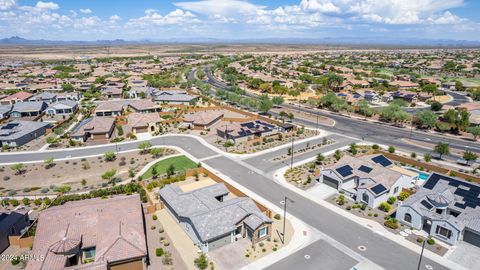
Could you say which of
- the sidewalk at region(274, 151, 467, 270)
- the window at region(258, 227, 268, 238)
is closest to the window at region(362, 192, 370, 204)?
the sidewalk at region(274, 151, 467, 270)

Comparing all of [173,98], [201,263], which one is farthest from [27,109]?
[201,263]

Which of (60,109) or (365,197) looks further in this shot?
(60,109)

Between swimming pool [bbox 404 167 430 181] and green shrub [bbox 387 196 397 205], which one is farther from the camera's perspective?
swimming pool [bbox 404 167 430 181]

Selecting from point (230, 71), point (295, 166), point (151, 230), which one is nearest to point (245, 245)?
point (151, 230)

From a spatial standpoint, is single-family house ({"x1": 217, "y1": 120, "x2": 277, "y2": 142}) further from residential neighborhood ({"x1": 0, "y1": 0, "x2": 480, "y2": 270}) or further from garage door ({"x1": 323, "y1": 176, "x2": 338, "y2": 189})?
garage door ({"x1": 323, "y1": 176, "x2": 338, "y2": 189})

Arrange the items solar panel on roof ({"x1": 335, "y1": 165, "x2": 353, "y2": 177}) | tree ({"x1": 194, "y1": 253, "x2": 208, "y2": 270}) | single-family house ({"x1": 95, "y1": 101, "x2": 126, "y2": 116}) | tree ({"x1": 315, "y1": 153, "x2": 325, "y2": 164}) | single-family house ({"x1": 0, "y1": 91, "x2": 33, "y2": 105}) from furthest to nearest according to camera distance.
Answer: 1. single-family house ({"x1": 0, "y1": 91, "x2": 33, "y2": 105})
2. single-family house ({"x1": 95, "y1": 101, "x2": 126, "y2": 116})
3. tree ({"x1": 315, "y1": 153, "x2": 325, "y2": 164})
4. solar panel on roof ({"x1": 335, "y1": 165, "x2": 353, "y2": 177})
5. tree ({"x1": 194, "y1": 253, "x2": 208, "y2": 270})

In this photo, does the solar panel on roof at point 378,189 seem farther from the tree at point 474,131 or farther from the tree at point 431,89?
the tree at point 431,89

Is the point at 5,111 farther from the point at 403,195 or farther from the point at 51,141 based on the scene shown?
the point at 403,195
